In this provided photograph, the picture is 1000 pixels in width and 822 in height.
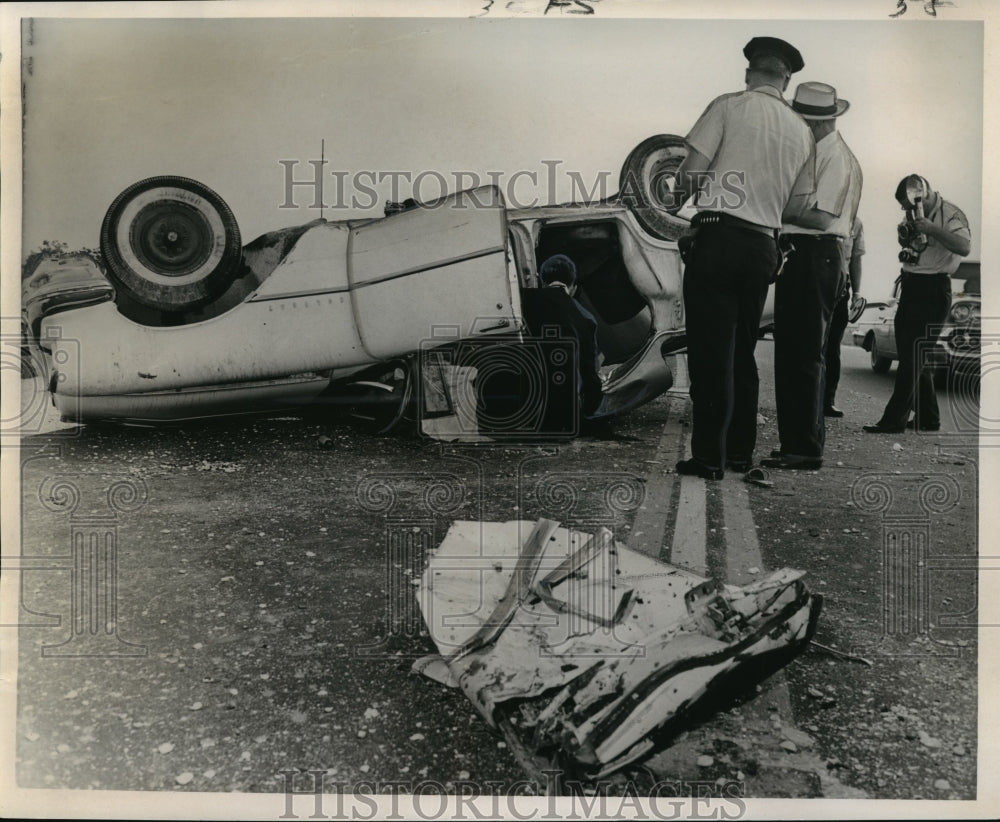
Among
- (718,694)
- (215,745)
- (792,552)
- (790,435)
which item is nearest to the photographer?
(718,694)

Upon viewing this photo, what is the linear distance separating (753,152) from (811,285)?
435 mm

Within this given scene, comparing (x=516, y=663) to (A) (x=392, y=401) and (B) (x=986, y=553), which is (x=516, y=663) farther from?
(B) (x=986, y=553)

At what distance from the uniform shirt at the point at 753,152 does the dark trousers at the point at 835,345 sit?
32 centimetres

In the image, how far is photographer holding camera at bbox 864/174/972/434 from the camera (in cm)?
253

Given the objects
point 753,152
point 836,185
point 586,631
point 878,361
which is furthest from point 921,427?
point 586,631

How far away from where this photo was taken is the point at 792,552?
2.40 m

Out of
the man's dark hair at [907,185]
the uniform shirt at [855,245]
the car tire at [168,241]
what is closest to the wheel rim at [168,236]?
the car tire at [168,241]

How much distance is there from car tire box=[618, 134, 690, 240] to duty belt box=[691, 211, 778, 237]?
2.4 inches

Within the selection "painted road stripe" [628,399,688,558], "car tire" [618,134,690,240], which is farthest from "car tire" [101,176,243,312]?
"painted road stripe" [628,399,688,558]

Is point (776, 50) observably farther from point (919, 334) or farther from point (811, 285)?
point (919, 334)

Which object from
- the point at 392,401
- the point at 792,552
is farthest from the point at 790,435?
the point at 392,401

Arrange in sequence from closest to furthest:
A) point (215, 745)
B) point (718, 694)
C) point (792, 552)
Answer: point (718, 694)
point (215, 745)
point (792, 552)

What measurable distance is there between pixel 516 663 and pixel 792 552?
88cm

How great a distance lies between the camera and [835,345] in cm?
255
